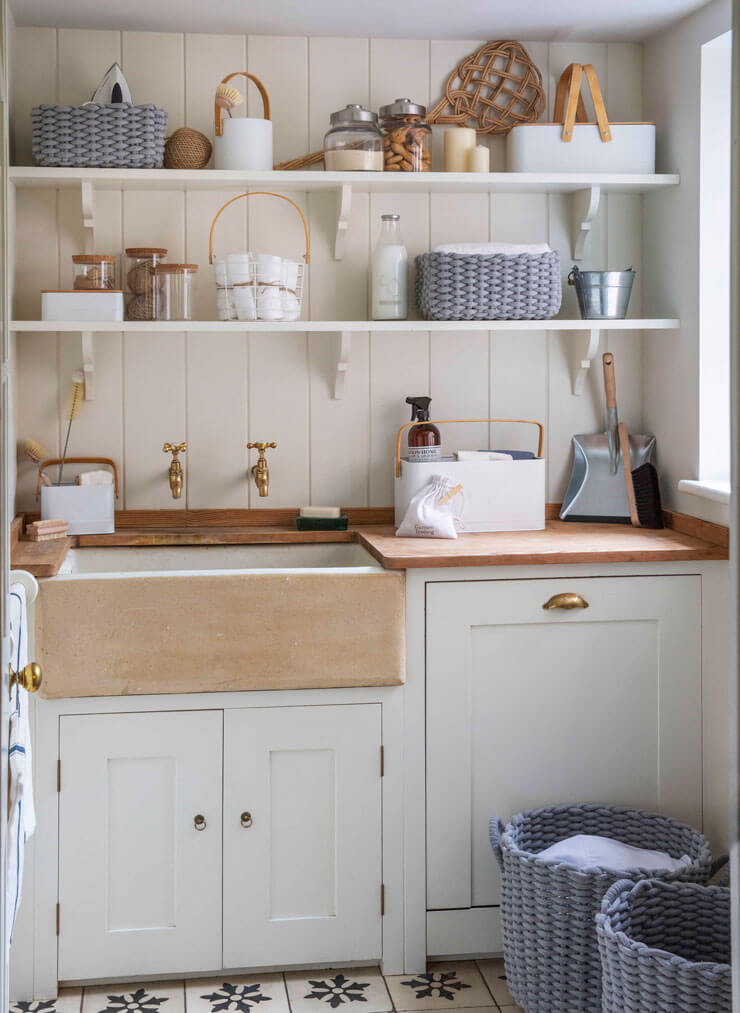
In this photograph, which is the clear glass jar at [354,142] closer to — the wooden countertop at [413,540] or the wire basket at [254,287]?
the wire basket at [254,287]

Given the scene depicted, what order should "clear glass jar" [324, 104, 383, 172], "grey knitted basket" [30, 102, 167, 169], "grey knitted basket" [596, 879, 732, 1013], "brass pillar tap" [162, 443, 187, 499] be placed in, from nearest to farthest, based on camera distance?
"grey knitted basket" [596, 879, 732, 1013], "grey knitted basket" [30, 102, 167, 169], "clear glass jar" [324, 104, 383, 172], "brass pillar tap" [162, 443, 187, 499]

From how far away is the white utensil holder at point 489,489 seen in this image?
287cm

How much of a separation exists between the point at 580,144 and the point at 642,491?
35.4 inches

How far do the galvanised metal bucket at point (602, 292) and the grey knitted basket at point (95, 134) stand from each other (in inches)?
43.9

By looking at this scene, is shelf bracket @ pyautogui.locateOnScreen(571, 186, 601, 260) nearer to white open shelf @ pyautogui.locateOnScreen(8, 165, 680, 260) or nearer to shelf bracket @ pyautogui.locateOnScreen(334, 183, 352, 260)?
white open shelf @ pyautogui.locateOnScreen(8, 165, 680, 260)

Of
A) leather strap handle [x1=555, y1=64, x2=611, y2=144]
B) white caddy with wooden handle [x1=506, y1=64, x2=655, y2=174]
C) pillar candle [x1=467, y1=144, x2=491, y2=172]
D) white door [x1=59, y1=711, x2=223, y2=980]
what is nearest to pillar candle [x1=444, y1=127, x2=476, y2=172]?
pillar candle [x1=467, y1=144, x2=491, y2=172]

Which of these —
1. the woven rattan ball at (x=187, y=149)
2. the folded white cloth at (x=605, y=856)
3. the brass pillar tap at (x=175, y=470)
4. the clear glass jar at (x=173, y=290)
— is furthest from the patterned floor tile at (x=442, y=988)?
the woven rattan ball at (x=187, y=149)

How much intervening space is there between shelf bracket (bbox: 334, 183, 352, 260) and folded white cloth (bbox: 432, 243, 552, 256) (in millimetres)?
236

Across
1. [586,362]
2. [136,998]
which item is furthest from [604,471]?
[136,998]

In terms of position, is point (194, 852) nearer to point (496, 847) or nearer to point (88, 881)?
point (88, 881)

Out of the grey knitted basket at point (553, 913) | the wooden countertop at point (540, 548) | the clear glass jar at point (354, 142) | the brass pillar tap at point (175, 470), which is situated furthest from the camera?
the brass pillar tap at point (175, 470)

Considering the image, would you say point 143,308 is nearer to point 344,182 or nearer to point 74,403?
point 74,403

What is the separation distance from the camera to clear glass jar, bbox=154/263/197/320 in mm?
2805

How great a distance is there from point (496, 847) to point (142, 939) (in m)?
0.77
